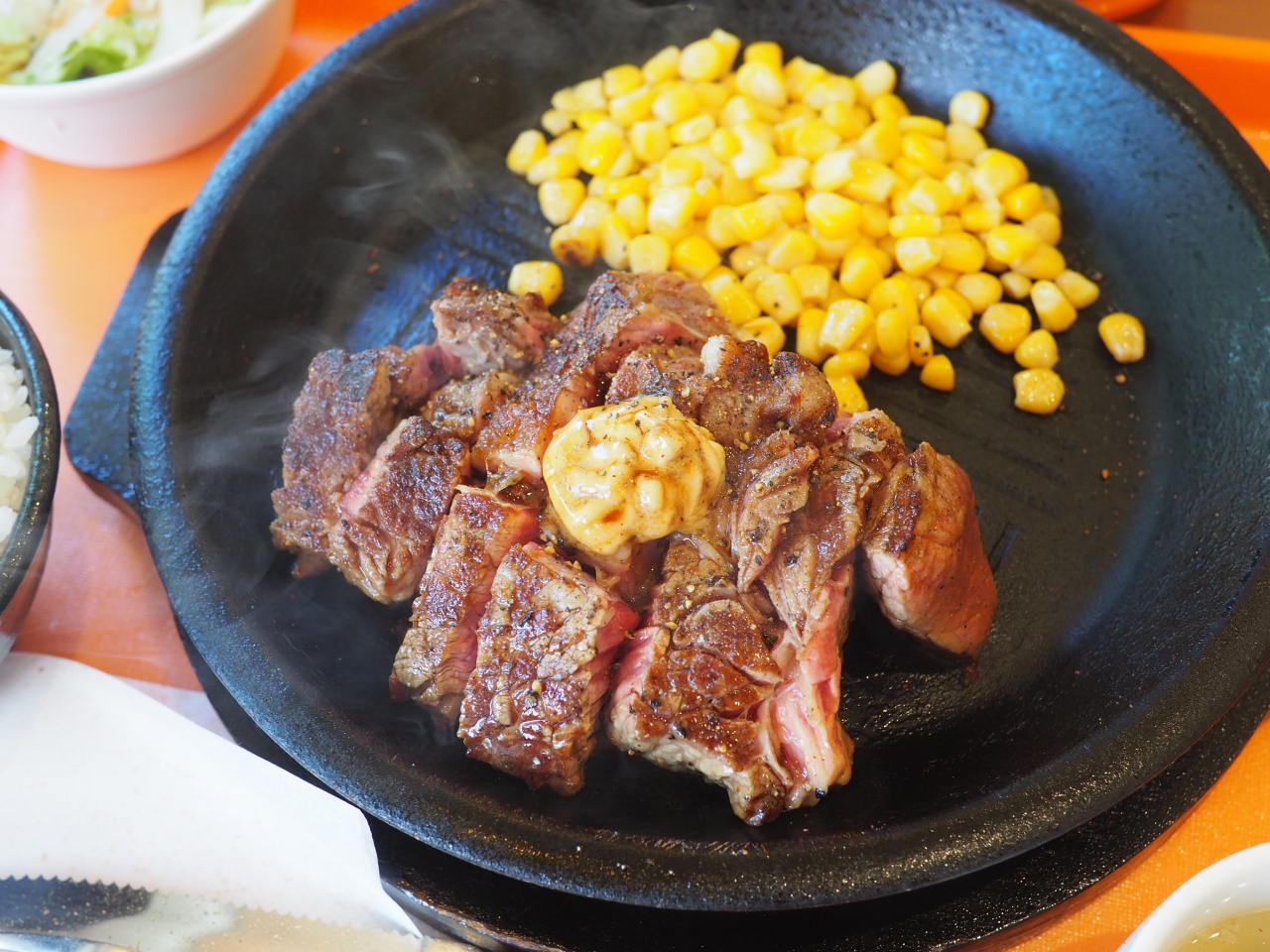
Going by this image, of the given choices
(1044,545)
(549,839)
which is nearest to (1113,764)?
(1044,545)

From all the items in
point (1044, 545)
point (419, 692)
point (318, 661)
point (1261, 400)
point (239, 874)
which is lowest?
point (239, 874)

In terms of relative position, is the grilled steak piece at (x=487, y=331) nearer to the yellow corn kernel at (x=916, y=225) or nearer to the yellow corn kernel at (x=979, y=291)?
the yellow corn kernel at (x=916, y=225)

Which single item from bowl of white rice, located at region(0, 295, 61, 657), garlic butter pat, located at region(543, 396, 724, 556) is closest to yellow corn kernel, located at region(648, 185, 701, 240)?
garlic butter pat, located at region(543, 396, 724, 556)

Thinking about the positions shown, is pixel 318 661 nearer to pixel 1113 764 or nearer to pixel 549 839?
pixel 549 839

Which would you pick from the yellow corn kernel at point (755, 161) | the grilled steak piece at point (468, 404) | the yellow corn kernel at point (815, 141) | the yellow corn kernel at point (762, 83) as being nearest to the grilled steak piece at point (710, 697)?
the grilled steak piece at point (468, 404)

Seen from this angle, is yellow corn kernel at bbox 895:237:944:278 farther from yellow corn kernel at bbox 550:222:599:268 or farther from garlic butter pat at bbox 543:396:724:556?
garlic butter pat at bbox 543:396:724:556

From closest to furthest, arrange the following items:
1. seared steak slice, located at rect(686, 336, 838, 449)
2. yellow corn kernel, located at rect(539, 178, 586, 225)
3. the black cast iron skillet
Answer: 1. the black cast iron skillet
2. seared steak slice, located at rect(686, 336, 838, 449)
3. yellow corn kernel, located at rect(539, 178, 586, 225)
